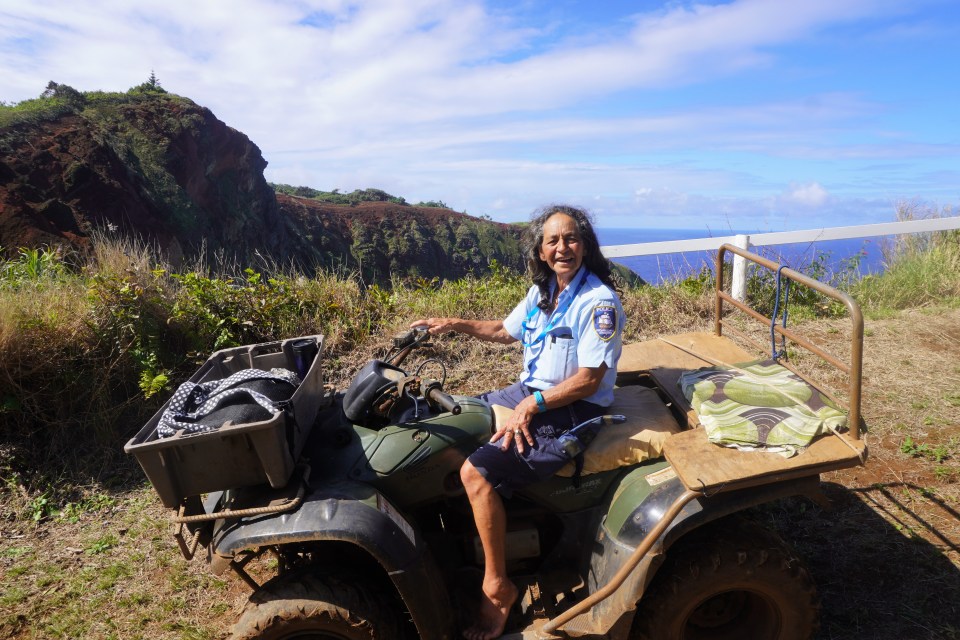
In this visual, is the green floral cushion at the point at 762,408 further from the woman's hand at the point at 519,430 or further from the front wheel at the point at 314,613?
the front wheel at the point at 314,613

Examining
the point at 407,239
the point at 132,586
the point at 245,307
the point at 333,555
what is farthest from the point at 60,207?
the point at 407,239

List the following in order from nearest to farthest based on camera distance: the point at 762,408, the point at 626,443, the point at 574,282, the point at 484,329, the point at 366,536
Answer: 1. the point at 366,536
2. the point at 762,408
3. the point at 626,443
4. the point at 574,282
5. the point at 484,329

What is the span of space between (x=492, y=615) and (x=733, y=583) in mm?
996

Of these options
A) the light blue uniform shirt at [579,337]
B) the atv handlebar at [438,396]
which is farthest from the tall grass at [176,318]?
the atv handlebar at [438,396]

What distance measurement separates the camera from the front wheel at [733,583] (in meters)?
2.43

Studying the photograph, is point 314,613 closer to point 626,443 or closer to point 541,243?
point 626,443

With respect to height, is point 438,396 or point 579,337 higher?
point 579,337

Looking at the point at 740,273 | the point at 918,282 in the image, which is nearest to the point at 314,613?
the point at 740,273

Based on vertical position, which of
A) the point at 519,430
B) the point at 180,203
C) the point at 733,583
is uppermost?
the point at 180,203

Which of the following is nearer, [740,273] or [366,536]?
[366,536]

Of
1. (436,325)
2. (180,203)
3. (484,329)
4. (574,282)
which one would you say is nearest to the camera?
(574,282)

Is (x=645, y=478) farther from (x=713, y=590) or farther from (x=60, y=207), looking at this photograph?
(x=60, y=207)

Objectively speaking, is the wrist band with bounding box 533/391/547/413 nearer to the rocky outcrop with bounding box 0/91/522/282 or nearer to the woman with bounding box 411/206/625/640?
the woman with bounding box 411/206/625/640

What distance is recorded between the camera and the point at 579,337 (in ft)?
9.27
